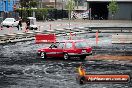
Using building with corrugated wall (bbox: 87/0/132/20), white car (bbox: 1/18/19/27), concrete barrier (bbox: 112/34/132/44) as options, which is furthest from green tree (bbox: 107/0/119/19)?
concrete barrier (bbox: 112/34/132/44)

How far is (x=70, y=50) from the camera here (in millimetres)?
32750

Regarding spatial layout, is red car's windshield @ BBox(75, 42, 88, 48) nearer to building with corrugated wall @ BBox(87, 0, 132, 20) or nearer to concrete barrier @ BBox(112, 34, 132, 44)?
concrete barrier @ BBox(112, 34, 132, 44)

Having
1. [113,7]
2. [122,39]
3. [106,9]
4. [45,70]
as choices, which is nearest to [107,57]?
[45,70]

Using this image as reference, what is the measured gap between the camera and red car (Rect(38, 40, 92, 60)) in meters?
32.5

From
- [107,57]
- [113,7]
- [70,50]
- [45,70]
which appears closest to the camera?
[45,70]

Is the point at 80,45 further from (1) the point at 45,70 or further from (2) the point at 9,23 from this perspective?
(2) the point at 9,23

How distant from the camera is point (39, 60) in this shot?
3303 centimetres

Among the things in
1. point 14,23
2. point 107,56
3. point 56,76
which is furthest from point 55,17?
point 56,76

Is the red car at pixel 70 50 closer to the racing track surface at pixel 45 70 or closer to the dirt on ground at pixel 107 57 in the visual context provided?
the racing track surface at pixel 45 70

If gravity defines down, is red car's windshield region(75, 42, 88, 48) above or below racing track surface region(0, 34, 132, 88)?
Answer: above

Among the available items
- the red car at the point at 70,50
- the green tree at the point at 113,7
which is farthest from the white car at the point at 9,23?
the red car at the point at 70,50

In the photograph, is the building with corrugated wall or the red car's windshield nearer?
the red car's windshield

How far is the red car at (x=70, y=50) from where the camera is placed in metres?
32.5

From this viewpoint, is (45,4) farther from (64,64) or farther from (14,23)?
(64,64)
